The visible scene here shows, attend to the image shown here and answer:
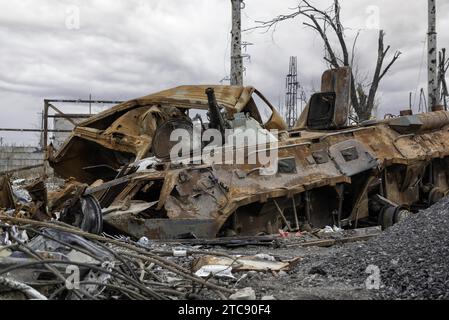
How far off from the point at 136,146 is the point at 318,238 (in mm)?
3762

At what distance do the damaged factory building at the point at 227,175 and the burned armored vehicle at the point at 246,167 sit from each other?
19 millimetres

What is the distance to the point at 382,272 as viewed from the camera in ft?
15.1

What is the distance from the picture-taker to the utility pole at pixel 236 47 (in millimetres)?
13211

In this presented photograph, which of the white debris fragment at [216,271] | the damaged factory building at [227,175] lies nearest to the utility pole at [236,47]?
the damaged factory building at [227,175]

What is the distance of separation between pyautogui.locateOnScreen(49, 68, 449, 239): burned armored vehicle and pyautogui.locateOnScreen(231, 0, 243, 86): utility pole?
2730 millimetres

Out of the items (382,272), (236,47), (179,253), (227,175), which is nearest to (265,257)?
(179,253)

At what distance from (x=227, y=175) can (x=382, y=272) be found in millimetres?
3263

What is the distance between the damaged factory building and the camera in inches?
275

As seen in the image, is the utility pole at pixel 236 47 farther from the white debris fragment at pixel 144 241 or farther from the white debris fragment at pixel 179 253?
the white debris fragment at pixel 179 253

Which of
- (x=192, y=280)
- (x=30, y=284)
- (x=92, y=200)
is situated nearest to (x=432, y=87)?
(x=92, y=200)

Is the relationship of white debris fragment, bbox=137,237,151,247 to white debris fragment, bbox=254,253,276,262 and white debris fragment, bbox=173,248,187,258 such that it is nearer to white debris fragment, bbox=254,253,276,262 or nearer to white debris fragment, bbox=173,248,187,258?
white debris fragment, bbox=173,248,187,258

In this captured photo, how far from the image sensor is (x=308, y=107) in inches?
418

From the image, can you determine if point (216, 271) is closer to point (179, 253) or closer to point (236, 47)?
point (179, 253)
